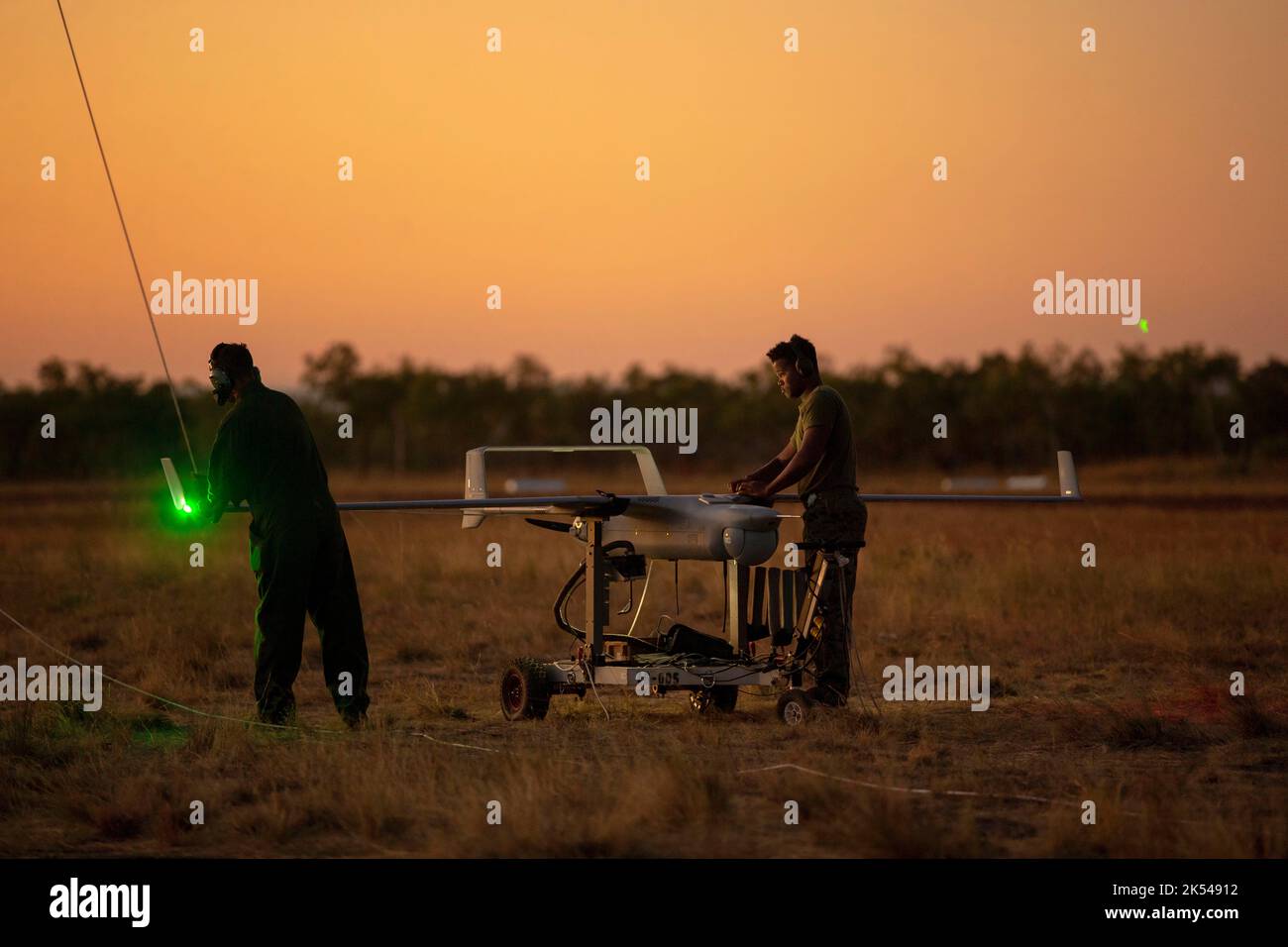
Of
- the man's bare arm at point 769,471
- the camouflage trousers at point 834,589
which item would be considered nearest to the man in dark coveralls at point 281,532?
the man's bare arm at point 769,471

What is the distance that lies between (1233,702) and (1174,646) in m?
3.53

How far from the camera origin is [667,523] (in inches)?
437

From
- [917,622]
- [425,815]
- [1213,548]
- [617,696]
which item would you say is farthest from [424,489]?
[425,815]

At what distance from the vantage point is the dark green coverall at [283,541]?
10602 mm

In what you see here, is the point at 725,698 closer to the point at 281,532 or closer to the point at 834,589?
the point at 834,589

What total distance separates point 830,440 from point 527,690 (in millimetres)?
2614

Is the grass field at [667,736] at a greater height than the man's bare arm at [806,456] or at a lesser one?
lesser

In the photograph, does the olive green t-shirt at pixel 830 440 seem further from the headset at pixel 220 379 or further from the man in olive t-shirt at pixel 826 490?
the headset at pixel 220 379

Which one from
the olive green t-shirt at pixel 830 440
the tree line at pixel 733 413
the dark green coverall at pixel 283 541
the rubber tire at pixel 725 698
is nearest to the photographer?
the dark green coverall at pixel 283 541

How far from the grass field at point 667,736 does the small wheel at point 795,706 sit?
270 mm

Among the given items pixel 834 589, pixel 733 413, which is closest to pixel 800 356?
pixel 834 589

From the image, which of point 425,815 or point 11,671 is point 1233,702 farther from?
point 11,671

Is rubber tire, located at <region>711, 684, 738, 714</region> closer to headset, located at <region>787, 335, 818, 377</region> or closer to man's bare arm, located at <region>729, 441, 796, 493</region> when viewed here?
man's bare arm, located at <region>729, 441, 796, 493</region>

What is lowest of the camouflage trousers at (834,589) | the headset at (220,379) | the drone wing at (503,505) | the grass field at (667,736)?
the grass field at (667,736)
